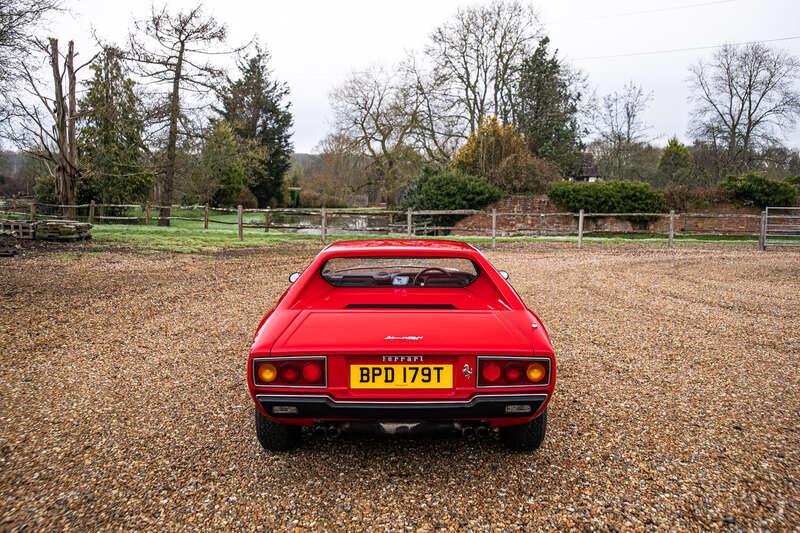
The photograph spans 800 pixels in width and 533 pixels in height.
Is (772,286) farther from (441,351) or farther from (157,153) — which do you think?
(157,153)

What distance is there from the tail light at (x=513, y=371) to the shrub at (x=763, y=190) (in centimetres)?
2669

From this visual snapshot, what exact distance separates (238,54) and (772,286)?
73.1 ft

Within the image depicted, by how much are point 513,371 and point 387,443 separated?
1.02 meters

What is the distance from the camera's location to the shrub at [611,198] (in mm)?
23969

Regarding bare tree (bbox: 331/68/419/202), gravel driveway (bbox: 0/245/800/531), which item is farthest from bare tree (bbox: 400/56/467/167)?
gravel driveway (bbox: 0/245/800/531)

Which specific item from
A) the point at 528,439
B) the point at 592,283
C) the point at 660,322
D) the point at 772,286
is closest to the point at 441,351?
the point at 528,439

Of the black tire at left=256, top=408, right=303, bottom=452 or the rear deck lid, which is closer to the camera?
the rear deck lid

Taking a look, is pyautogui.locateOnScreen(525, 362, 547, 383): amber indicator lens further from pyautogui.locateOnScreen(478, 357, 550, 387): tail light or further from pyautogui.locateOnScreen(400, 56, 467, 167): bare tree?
pyautogui.locateOnScreen(400, 56, 467, 167): bare tree

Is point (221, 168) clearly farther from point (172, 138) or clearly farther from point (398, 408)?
point (398, 408)

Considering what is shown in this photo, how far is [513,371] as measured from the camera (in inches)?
99.7

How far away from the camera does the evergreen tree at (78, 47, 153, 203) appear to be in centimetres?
2138

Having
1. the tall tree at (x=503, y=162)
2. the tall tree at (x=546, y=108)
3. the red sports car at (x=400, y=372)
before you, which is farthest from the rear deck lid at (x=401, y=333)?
the tall tree at (x=546, y=108)

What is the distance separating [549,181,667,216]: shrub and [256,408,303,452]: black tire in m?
23.3

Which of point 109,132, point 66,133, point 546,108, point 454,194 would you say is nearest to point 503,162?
point 454,194
